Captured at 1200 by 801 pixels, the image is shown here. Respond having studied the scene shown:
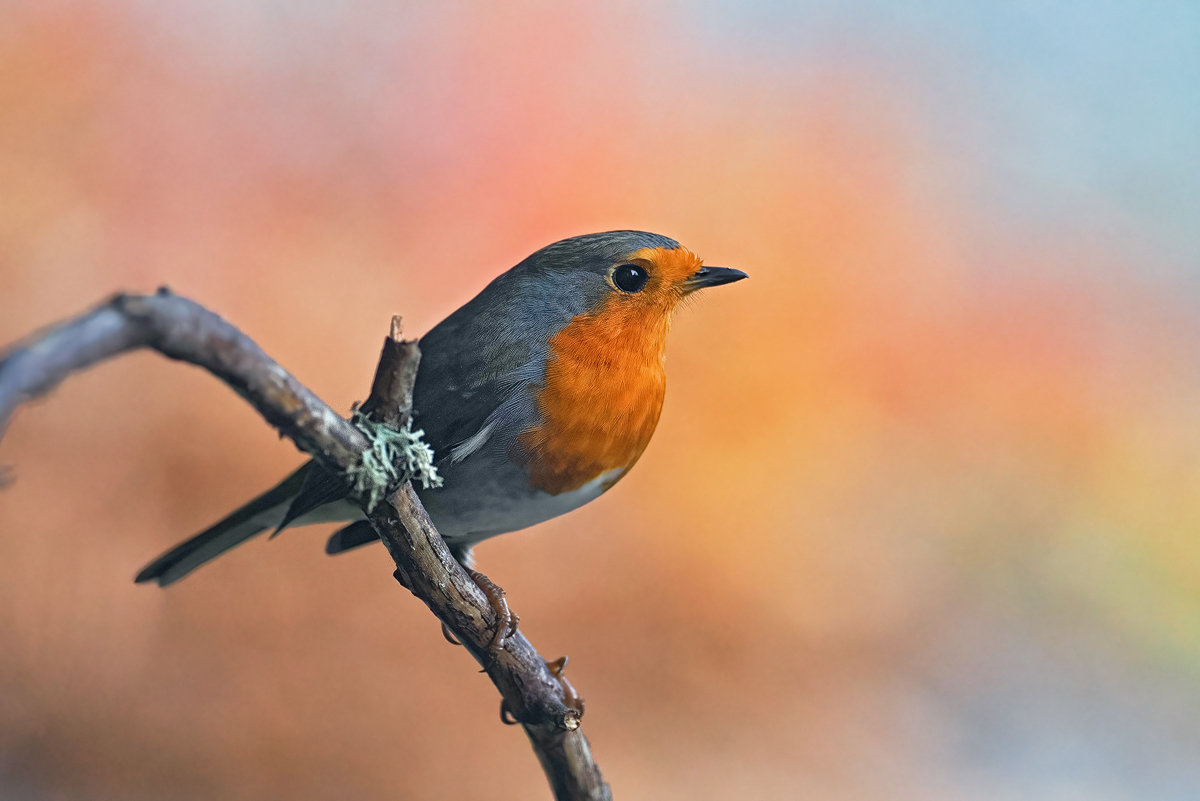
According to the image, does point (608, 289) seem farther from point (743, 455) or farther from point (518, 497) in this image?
point (743, 455)

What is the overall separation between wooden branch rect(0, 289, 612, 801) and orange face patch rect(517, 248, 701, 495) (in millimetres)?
229

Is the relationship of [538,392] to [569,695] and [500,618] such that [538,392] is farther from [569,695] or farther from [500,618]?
[569,695]

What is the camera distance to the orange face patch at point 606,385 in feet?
4.25

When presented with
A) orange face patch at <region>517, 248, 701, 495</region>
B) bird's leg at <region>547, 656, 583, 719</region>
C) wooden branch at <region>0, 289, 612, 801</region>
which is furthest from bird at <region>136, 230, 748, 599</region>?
bird's leg at <region>547, 656, 583, 719</region>

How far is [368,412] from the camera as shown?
39.5 inches

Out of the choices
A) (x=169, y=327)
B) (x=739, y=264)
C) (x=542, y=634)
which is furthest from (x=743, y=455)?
(x=169, y=327)

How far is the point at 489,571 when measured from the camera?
8.86ft

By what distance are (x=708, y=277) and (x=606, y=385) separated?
0.31 metres

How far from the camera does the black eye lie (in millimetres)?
1439

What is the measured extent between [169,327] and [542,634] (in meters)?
2.19

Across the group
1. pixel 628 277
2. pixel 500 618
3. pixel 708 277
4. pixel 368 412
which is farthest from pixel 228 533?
pixel 708 277

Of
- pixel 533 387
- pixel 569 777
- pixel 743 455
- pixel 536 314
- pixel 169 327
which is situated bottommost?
pixel 569 777

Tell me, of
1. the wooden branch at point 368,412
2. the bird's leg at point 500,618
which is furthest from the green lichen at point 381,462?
the bird's leg at point 500,618

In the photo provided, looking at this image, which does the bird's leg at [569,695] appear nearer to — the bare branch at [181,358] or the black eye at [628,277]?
the black eye at [628,277]
